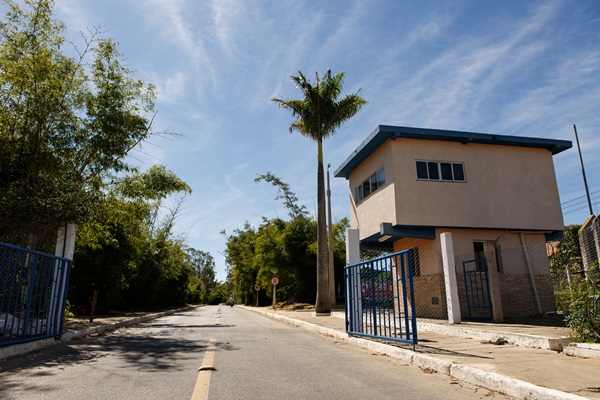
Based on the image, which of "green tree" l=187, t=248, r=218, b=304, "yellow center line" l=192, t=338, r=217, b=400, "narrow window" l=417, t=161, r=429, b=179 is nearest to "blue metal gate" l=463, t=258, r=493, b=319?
"narrow window" l=417, t=161, r=429, b=179

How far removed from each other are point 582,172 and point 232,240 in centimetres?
4429

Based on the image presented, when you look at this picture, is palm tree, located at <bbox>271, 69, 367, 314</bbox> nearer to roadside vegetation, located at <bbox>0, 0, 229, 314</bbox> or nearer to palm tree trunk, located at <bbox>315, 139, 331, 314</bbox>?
palm tree trunk, located at <bbox>315, 139, 331, 314</bbox>

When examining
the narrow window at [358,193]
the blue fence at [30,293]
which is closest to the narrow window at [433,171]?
the narrow window at [358,193]

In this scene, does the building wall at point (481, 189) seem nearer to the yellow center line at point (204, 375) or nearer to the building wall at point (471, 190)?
the building wall at point (471, 190)

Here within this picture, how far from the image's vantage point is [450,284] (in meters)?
11.9

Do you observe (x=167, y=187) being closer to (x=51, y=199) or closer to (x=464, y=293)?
(x=51, y=199)

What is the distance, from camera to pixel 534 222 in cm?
1580

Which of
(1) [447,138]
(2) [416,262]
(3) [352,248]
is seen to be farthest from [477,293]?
(1) [447,138]

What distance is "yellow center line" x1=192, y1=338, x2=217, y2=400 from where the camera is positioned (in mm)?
4266

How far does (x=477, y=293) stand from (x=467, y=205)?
350cm

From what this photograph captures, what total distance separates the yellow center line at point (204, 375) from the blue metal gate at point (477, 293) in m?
8.99

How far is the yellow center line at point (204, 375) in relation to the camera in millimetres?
4266

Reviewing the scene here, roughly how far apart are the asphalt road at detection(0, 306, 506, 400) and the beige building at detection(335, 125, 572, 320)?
7320mm

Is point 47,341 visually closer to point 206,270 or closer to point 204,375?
point 204,375
